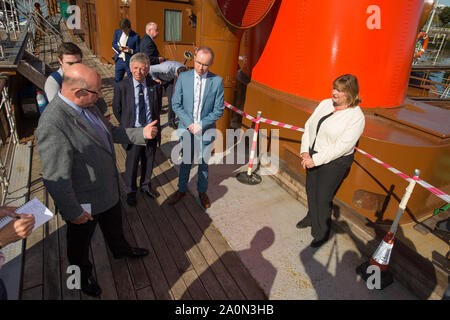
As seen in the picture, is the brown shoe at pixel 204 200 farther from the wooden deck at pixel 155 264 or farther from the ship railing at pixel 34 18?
the ship railing at pixel 34 18

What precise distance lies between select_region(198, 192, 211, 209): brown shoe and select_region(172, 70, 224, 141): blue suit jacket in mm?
972

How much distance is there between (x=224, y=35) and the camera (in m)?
4.80

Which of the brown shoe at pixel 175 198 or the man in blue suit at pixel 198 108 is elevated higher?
the man in blue suit at pixel 198 108

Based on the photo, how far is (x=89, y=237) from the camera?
2.44 meters

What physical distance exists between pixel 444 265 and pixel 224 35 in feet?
14.8

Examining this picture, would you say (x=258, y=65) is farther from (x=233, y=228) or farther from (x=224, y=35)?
(x=233, y=228)

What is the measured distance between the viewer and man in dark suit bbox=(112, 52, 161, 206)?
11.1 ft

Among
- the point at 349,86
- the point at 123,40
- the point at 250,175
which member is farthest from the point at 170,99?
the point at 349,86

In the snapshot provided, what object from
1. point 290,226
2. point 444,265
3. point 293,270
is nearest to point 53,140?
point 293,270

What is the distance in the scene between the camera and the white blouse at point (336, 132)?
2.85 metres

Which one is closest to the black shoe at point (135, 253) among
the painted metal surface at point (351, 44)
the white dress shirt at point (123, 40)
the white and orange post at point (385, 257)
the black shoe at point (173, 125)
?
the white and orange post at point (385, 257)

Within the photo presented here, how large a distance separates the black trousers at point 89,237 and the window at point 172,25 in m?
10.4

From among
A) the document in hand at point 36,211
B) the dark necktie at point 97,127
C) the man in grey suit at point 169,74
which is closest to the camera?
the document in hand at point 36,211

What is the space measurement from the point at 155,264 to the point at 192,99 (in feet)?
6.80
